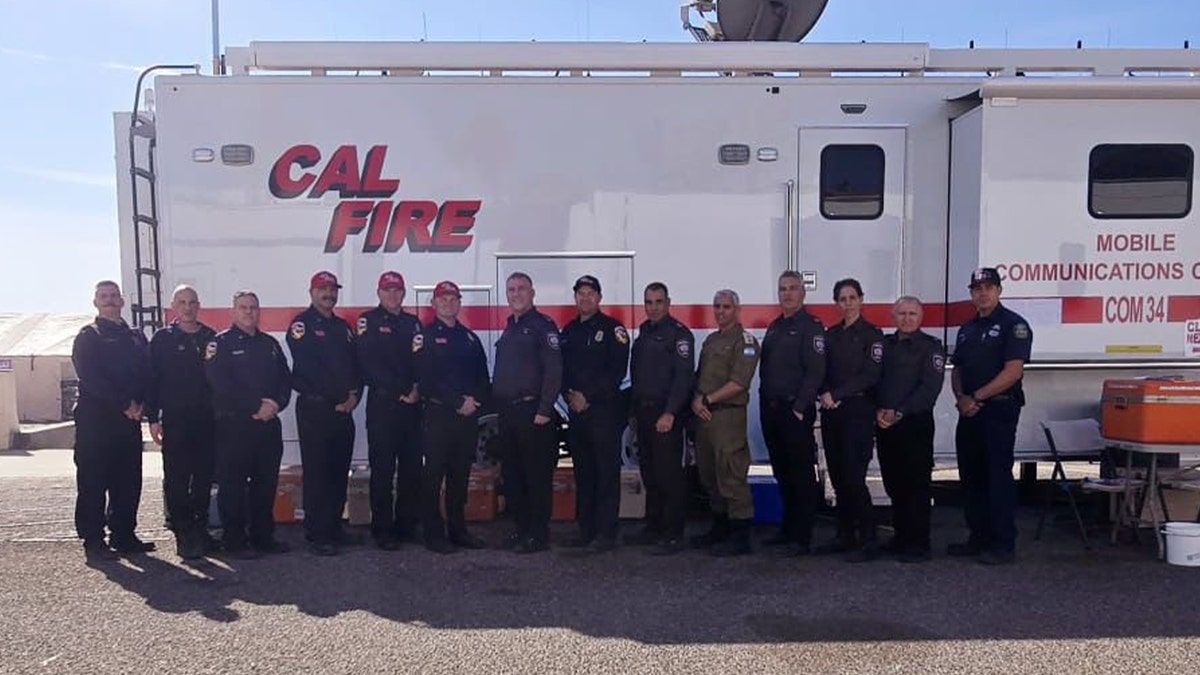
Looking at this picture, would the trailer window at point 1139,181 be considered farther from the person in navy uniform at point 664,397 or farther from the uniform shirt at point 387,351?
the uniform shirt at point 387,351

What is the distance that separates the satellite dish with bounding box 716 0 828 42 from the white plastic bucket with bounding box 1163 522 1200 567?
4.51 meters

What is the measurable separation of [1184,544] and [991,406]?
56.3 inches

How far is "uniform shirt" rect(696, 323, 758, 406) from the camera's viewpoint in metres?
6.05

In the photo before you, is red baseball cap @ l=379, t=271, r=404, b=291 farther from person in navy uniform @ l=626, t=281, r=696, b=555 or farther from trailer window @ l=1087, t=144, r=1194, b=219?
trailer window @ l=1087, t=144, r=1194, b=219

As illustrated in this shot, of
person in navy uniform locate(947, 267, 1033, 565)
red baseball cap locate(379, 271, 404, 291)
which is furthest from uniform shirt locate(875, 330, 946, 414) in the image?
red baseball cap locate(379, 271, 404, 291)

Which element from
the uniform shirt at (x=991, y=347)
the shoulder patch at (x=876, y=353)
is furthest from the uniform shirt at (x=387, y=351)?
the uniform shirt at (x=991, y=347)

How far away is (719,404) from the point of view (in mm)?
6164

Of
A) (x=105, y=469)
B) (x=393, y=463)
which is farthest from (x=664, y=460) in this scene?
(x=105, y=469)

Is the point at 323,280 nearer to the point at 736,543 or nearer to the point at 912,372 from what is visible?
the point at 736,543

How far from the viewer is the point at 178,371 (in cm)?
612

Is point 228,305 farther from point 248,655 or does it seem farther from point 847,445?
point 847,445

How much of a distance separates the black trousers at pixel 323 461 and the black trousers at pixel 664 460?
1.93m

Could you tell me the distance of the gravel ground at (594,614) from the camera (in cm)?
448

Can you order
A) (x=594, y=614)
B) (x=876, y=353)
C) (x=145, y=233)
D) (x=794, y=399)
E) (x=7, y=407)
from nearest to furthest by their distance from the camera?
1. (x=594, y=614)
2. (x=876, y=353)
3. (x=794, y=399)
4. (x=145, y=233)
5. (x=7, y=407)
